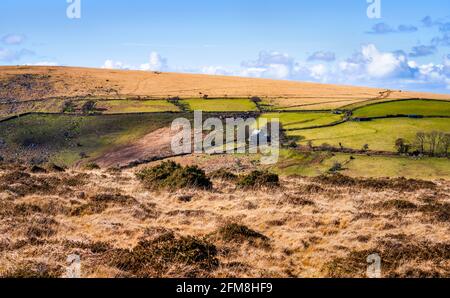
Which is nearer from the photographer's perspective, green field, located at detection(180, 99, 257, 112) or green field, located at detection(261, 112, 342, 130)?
green field, located at detection(261, 112, 342, 130)

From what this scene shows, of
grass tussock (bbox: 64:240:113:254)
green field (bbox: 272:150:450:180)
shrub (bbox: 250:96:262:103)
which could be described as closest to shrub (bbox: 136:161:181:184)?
grass tussock (bbox: 64:240:113:254)

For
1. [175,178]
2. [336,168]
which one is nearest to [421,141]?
[336,168]

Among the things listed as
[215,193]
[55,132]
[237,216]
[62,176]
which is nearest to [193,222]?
[237,216]

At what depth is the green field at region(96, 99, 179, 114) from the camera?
9612 cm

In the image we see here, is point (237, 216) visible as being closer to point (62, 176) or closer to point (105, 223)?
point (105, 223)

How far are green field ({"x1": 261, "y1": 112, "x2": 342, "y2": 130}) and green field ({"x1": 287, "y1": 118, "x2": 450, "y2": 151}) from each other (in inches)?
151

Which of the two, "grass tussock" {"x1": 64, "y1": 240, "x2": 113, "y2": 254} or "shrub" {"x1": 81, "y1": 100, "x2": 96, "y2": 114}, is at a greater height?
"shrub" {"x1": 81, "y1": 100, "x2": 96, "y2": 114}

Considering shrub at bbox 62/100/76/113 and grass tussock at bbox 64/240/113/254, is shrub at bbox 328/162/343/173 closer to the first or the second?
grass tussock at bbox 64/240/113/254

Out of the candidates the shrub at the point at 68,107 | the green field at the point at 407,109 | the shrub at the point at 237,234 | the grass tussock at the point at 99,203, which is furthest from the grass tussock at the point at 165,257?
the shrub at the point at 68,107

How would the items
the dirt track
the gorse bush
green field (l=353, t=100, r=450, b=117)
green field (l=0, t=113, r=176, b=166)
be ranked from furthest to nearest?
1. green field (l=353, t=100, r=450, b=117)
2. green field (l=0, t=113, r=176, b=166)
3. the dirt track
4. the gorse bush

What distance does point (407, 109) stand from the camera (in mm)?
87750

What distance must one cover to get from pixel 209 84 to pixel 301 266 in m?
129

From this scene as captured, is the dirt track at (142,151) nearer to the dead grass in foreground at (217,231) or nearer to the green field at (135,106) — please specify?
the green field at (135,106)

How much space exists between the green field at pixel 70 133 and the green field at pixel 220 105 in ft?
30.8
